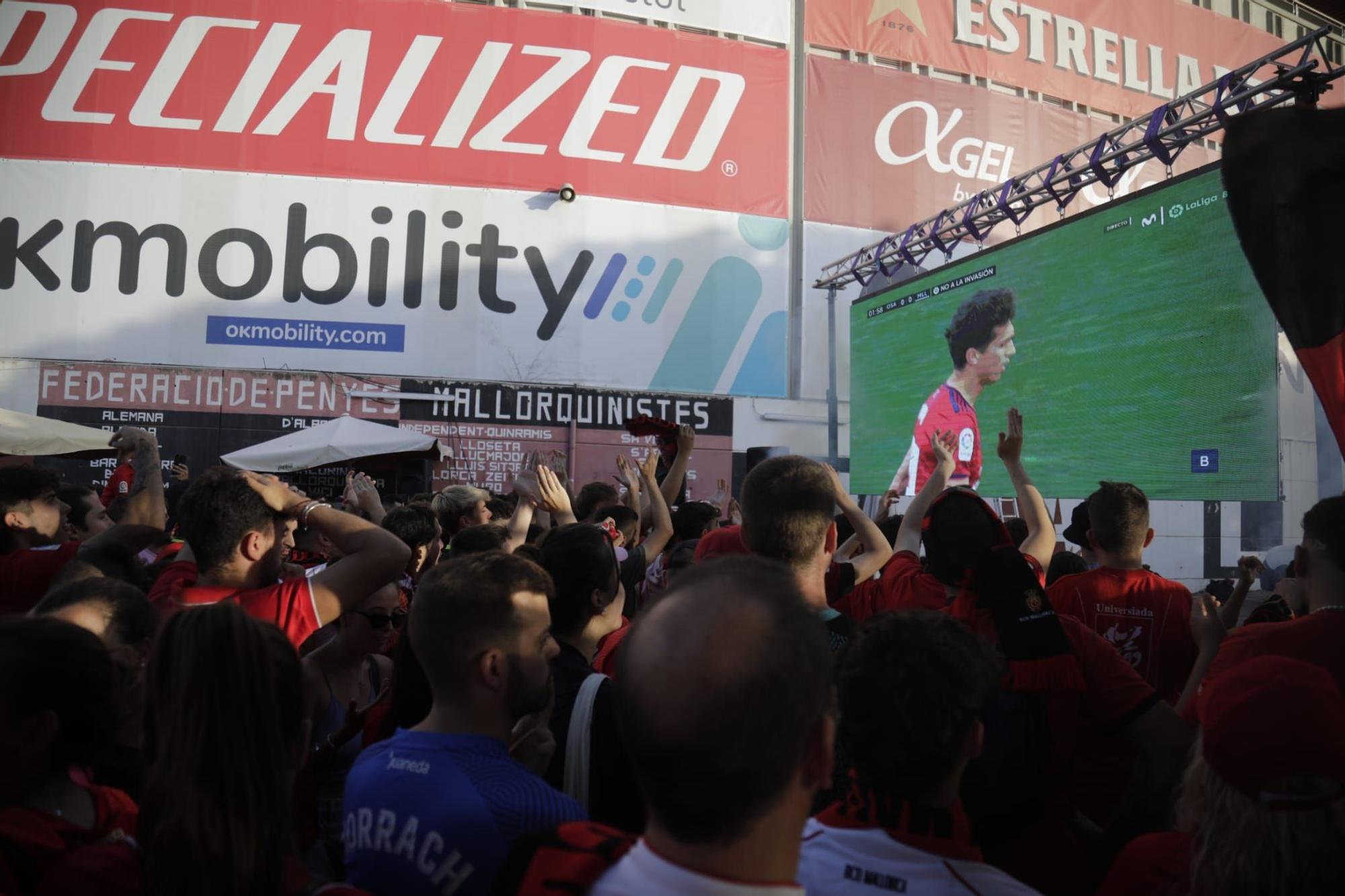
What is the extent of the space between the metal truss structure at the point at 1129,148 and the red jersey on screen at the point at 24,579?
6164mm

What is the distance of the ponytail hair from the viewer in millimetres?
1452

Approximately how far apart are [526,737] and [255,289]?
1579 cm

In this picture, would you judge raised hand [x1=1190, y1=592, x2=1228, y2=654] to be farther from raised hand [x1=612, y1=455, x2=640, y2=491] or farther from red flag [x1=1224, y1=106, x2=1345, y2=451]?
raised hand [x1=612, y1=455, x2=640, y2=491]

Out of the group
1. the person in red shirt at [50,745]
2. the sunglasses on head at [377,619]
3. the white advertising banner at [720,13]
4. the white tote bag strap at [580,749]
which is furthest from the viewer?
the white advertising banner at [720,13]

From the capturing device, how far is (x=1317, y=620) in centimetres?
246

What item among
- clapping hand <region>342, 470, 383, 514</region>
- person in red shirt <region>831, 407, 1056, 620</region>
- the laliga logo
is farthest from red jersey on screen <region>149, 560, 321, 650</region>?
the laliga logo

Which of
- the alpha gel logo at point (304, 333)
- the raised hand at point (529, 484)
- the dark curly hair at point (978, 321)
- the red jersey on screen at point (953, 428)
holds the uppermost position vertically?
the alpha gel logo at point (304, 333)

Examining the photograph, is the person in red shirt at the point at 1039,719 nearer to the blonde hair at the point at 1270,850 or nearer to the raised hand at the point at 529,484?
the blonde hair at the point at 1270,850

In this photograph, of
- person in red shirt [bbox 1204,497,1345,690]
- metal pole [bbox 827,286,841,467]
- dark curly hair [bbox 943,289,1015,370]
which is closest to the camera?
person in red shirt [bbox 1204,497,1345,690]

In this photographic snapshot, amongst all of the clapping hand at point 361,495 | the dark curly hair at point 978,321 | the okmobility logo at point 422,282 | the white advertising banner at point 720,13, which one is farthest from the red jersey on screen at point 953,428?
the white advertising banner at point 720,13

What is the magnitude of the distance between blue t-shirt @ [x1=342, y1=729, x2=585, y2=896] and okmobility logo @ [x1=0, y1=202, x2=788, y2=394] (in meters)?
15.3

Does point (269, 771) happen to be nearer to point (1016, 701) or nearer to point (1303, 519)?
point (1016, 701)

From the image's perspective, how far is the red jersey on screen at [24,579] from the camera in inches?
145

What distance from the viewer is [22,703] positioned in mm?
1651
